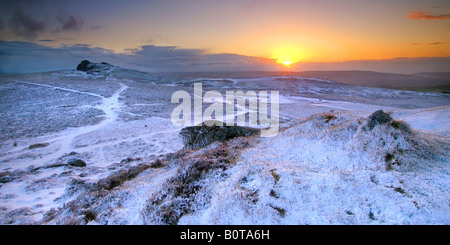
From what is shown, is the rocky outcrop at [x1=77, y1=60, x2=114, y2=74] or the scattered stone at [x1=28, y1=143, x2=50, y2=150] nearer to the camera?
the scattered stone at [x1=28, y1=143, x2=50, y2=150]

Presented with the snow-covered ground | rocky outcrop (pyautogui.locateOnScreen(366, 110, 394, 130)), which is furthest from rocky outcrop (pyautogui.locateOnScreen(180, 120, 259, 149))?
rocky outcrop (pyautogui.locateOnScreen(366, 110, 394, 130))

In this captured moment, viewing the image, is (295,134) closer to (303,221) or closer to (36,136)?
(303,221)

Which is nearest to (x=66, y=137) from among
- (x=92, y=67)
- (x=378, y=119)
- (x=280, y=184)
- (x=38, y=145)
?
(x=38, y=145)

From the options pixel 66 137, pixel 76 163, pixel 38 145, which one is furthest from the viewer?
pixel 66 137

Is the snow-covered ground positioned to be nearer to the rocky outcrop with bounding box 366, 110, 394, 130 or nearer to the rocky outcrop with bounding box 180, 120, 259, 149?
the rocky outcrop with bounding box 366, 110, 394, 130

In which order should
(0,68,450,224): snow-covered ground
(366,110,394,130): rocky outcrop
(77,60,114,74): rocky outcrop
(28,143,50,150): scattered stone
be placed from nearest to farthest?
(0,68,450,224): snow-covered ground, (366,110,394,130): rocky outcrop, (28,143,50,150): scattered stone, (77,60,114,74): rocky outcrop

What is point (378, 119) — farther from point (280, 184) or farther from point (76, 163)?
point (76, 163)

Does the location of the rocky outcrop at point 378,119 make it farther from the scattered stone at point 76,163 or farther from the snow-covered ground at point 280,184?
the scattered stone at point 76,163

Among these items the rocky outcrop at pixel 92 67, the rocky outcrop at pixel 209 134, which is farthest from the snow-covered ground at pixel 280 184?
the rocky outcrop at pixel 92 67

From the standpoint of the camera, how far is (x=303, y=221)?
4797 millimetres

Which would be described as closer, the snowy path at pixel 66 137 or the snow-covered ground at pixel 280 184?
the snow-covered ground at pixel 280 184

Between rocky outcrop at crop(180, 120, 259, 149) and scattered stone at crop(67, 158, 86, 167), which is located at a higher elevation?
rocky outcrop at crop(180, 120, 259, 149)
